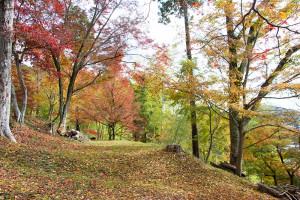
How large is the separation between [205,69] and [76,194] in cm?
571

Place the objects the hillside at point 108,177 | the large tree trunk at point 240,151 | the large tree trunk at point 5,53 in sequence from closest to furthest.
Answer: the hillside at point 108,177 < the large tree trunk at point 5,53 < the large tree trunk at point 240,151

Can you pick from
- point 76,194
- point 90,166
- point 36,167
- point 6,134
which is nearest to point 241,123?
point 90,166

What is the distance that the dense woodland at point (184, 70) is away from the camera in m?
5.89

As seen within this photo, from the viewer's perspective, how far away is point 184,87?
6973mm

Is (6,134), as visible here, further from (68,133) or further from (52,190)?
(68,133)

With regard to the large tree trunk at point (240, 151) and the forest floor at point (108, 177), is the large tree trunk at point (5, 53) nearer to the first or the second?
the forest floor at point (108, 177)

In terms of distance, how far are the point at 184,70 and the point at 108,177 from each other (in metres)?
4.40

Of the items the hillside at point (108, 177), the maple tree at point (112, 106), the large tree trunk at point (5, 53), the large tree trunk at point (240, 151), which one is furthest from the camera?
the maple tree at point (112, 106)

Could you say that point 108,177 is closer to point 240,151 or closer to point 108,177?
point 108,177

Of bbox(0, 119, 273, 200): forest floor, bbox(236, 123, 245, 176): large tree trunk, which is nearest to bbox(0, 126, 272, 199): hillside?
bbox(0, 119, 273, 200): forest floor

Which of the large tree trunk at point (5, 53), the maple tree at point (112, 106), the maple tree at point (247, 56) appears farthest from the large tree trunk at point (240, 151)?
the maple tree at point (112, 106)

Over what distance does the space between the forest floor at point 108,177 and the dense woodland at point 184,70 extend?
140 cm

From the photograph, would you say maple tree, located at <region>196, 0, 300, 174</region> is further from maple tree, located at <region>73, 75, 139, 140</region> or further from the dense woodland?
maple tree, located at <region>73, 75, 139, 140</region>

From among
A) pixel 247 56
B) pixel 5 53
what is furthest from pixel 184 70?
pixel 5 53
